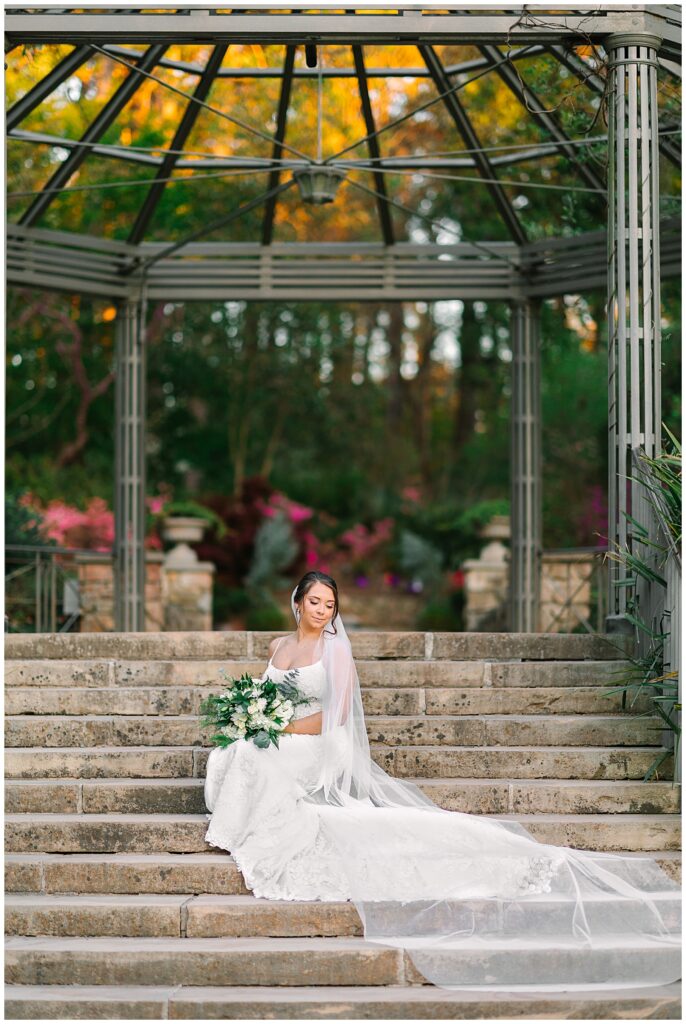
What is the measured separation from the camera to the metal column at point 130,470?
1099cm

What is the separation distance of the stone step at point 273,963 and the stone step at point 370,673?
7.03 feet

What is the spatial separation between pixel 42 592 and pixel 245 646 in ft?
17.1

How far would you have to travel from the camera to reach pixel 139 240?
11.1 meters

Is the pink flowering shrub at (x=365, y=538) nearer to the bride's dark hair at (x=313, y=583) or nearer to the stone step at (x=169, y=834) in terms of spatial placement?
the bride's dark hair at (x=313, y=583)

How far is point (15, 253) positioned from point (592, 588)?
22.3 feet

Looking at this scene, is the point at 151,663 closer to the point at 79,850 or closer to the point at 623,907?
the point at 79,850

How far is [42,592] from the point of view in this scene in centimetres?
1216

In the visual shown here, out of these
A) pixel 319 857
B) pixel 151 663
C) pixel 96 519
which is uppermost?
pixel 96 519

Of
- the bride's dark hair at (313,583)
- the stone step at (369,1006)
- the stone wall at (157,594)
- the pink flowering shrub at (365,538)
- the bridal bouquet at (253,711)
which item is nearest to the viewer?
the stone step at (369,1006)

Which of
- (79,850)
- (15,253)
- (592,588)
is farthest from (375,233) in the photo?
(79,850)

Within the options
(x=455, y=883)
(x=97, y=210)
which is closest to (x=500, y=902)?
(x=455, y=883)

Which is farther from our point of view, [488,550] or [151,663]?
[488,550]

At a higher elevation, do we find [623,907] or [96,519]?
[96,519]

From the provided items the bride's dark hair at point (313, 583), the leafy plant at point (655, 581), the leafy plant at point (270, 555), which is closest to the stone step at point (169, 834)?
the leafy plant at point (655, 581)
